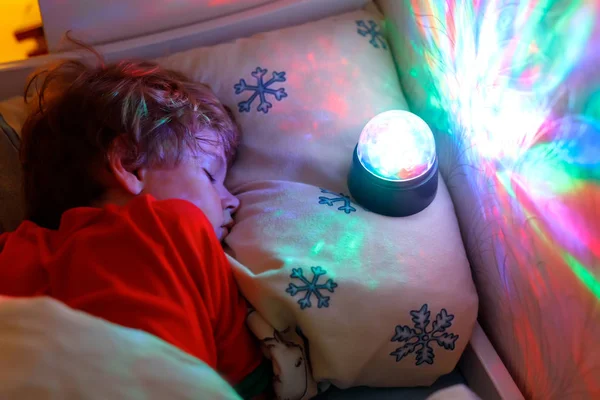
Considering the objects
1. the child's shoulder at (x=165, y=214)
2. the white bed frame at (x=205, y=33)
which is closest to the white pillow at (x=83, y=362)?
the child's shoulder at (x=165, y=214)

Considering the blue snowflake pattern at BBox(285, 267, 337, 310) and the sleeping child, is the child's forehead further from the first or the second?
the blue snowflake pattern at BBox(285, 267, 337, 310)

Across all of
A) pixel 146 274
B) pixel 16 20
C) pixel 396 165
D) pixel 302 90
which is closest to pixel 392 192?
pixel 396 165

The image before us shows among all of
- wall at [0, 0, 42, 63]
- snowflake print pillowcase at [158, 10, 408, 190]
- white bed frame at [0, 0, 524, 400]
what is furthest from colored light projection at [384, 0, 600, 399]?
wall at [0, 0, 42, 63]

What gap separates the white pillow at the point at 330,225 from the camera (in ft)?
2.70

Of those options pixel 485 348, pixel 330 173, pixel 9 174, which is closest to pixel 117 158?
pixel 9 174

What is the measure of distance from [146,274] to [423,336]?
0.44 m

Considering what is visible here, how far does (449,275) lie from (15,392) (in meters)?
0.62

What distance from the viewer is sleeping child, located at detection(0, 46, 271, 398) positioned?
75 cm

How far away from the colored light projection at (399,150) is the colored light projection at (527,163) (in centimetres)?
7

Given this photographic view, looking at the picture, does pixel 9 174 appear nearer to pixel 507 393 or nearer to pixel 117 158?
pixel 117 158

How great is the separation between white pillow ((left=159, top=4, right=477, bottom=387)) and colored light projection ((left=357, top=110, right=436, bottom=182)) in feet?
0.25

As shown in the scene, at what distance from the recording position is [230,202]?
3.13ft

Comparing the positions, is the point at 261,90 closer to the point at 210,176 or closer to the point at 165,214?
the point at 210,176

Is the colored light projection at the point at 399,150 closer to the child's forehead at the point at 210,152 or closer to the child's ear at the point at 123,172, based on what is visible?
the child's forehead at the point at 210,152
